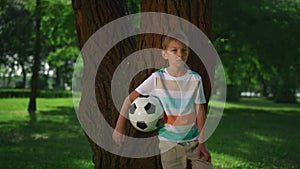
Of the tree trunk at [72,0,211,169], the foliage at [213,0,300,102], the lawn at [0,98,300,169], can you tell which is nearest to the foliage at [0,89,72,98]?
the foliage at [213,0,300,102]

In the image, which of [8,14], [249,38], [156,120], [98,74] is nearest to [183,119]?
[156,120]

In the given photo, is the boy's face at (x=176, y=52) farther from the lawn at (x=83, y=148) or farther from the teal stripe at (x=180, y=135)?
the lawn at (x=83, y=148)

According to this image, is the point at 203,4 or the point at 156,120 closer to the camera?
the point at 156,120

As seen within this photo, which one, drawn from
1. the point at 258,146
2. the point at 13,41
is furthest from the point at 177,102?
the point at 13,41

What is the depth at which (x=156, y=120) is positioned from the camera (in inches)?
126

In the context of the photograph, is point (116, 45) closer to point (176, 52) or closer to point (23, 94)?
point (176, 52)

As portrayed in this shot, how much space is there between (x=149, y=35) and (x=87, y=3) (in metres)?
0.83

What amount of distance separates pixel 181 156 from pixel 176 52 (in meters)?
0.84

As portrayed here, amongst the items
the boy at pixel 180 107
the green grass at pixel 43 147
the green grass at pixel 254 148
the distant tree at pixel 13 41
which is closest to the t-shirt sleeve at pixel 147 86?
the boy at pixel 180 107

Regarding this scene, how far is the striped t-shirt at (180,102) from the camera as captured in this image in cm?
314

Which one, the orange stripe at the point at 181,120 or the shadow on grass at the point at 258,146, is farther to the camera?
the shadow on grass at the point at 258,146

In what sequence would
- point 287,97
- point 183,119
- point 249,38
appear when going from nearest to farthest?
point 183,119, point 249,38, point 287,97

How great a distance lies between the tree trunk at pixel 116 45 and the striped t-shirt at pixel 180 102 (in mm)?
525

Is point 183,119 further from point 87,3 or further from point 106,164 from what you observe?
point 87,3
